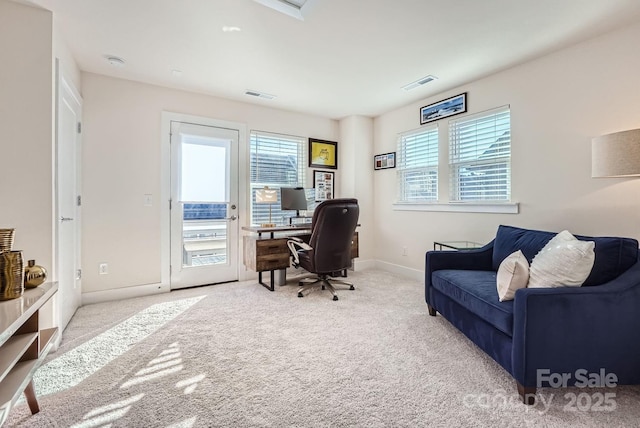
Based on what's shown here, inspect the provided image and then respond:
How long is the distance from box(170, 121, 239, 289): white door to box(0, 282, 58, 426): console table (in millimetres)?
2017

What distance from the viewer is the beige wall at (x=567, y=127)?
2.26 m

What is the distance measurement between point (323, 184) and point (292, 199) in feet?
2.83

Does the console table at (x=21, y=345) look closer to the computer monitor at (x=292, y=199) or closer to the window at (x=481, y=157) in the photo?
the computer monitor at (x=292, y=199)

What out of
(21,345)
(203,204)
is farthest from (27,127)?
(203,204)

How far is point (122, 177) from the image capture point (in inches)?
128

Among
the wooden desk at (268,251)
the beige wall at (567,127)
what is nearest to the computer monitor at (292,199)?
the wooden desk at (268,251)

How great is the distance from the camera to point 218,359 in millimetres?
1969

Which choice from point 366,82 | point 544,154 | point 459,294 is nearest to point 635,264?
point 459,294

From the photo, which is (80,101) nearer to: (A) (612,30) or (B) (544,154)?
(B) (544,154)

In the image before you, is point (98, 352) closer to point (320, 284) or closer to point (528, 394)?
point (320, 284)

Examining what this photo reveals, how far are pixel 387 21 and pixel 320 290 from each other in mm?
2805

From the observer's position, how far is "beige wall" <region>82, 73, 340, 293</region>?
122 inches

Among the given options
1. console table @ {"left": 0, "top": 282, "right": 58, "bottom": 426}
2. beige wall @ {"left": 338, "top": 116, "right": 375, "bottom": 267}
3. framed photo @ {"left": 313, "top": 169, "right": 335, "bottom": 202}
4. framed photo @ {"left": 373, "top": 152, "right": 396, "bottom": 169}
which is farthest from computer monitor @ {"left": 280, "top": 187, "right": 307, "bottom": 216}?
console table @ {"left": 0, "top": 282, "right": 58, "bottom": 426}

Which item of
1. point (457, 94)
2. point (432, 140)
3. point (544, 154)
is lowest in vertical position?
point (544, 154)
